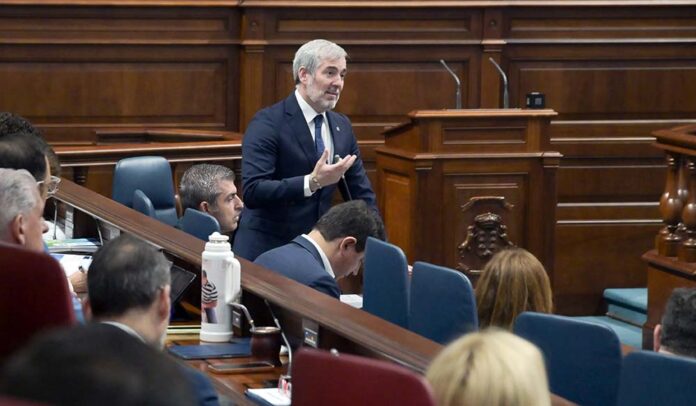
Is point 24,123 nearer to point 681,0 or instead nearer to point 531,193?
point 531,193

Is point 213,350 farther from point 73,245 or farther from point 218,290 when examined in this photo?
point 73,245

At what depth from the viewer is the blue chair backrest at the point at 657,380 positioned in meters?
2.68

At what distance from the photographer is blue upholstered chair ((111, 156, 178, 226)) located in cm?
583

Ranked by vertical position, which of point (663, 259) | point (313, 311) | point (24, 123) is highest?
point (24, 123)

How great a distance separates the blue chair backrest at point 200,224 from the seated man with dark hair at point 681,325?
191 cm

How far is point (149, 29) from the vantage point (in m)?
8.70

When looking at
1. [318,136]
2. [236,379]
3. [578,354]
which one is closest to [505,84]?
[318,136]

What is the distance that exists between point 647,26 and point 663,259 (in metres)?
2.69

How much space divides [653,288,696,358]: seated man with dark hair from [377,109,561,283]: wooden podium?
3.90 meters

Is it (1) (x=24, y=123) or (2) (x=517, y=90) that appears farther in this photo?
(2) (x=517, y=90)

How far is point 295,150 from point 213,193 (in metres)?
0.69

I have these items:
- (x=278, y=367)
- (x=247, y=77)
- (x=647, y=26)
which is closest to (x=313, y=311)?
(x=278, y=367)

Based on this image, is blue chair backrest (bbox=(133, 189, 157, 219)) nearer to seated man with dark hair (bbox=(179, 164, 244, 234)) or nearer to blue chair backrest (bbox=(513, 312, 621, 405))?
seated man with dark hair (bbox=(179, 164, 244, 234))

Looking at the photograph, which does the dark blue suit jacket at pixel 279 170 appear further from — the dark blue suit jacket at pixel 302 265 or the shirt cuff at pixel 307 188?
the dark blue suit jacket at pixel 302 265
